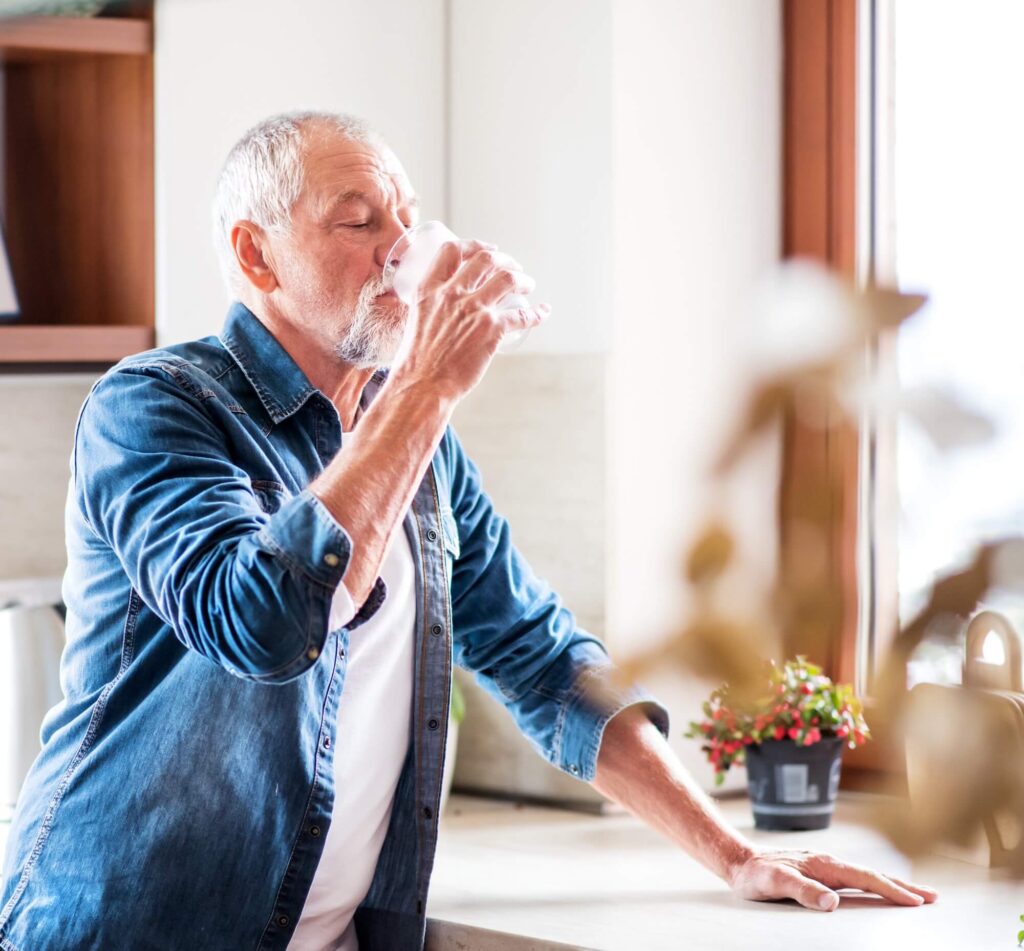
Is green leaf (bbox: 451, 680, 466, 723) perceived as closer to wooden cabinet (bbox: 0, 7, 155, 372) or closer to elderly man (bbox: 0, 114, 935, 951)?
elderly man (bbox: 0, 114, 935, 951)

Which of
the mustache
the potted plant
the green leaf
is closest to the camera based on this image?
the mustache

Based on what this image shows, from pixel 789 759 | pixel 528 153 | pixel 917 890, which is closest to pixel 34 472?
pixel 528 153

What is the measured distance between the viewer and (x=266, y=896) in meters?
1.12

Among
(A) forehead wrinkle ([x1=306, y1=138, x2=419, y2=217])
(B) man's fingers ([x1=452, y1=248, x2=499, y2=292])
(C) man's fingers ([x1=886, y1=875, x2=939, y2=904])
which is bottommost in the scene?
(C) man's fingers ([x1=886, y1=875, x2=939, y2=904])

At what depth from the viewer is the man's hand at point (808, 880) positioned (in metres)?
1.22

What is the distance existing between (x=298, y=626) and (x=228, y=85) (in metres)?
1.07

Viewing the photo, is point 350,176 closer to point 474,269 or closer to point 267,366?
point 267,366

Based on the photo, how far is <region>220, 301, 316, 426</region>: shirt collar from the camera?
1.20m

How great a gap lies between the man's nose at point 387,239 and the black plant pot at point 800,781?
0.77 m

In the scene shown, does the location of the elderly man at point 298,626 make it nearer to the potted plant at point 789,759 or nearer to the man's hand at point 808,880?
the man's hand at point 808,880

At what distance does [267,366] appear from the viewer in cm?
121

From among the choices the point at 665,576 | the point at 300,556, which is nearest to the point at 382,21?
the point at 300,556

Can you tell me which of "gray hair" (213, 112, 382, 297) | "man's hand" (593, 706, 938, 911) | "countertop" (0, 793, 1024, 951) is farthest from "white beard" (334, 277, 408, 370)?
"countertop" (0, 793, 1024, 951)

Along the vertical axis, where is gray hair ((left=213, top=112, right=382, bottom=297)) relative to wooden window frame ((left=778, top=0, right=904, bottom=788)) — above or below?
above
